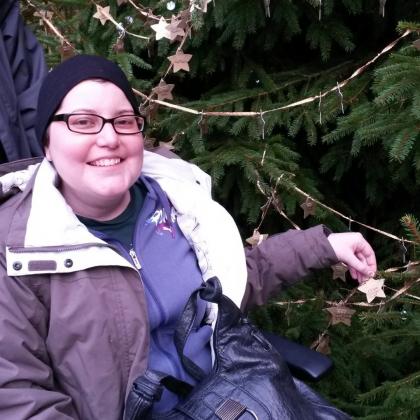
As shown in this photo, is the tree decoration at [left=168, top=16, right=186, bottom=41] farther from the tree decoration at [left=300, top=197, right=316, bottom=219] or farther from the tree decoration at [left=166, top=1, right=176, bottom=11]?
the tree decoration at [left=300, top=197, right=316, bottom=219]

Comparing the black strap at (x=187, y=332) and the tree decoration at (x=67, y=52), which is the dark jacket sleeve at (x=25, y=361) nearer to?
the black strap at (x=187, y=332)

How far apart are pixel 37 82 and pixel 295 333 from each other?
141cm

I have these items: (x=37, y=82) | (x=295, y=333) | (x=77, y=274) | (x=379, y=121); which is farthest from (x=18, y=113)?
(x=295, y=333)

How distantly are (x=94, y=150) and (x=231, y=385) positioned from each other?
0.70 metres

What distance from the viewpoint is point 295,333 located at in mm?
2512

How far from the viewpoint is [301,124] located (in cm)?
261

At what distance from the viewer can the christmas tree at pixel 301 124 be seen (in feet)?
7.47

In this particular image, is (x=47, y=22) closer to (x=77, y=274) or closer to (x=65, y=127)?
(x=65, y=127)

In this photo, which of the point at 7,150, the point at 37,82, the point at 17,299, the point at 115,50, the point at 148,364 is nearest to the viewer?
the point at 17,299

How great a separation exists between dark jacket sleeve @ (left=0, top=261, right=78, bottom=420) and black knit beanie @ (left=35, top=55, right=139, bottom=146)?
443 millimetres

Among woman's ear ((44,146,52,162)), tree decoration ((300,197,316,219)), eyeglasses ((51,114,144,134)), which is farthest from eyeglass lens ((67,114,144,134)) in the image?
tree decoration ((300,197,316,219))

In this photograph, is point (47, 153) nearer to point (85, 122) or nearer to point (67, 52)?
point (85, 122)

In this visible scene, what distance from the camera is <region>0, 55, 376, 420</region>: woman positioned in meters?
1.48

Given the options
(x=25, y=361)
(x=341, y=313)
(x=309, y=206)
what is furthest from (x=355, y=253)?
(x=25, y=361)
